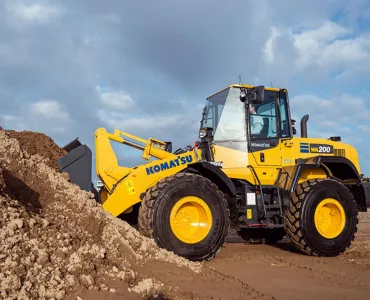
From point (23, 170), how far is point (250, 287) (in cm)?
311

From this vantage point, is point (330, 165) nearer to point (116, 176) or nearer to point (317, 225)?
point (317, 225)

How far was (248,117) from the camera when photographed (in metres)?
8.29

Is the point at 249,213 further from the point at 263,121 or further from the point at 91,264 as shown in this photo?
the point at 91,264

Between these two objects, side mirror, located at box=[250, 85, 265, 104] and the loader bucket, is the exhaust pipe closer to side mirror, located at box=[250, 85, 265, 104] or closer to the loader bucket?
side mirror, located at box=[250, 85, 265, 104]

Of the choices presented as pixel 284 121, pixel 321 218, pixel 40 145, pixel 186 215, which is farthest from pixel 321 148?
pixel 40 145

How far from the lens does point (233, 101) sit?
8.40 m

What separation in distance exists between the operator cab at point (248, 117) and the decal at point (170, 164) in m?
0.85

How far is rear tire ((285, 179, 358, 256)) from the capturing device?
7.94 metres

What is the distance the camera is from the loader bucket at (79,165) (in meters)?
6.84

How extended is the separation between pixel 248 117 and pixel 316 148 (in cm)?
164

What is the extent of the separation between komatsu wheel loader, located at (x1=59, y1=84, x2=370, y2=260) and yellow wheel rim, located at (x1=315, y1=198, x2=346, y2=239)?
2 cm

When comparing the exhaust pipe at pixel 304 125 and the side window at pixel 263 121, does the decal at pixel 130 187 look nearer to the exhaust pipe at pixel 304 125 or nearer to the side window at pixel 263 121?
the side window at pixel 263 121

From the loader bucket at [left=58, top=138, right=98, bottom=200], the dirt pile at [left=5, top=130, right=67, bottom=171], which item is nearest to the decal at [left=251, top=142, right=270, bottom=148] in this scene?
the loader bucket at [left=58, top=138, right=98, bottom=200]

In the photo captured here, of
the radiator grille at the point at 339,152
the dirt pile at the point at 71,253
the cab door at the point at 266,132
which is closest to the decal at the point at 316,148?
the radiator grille at the point at 339,152
